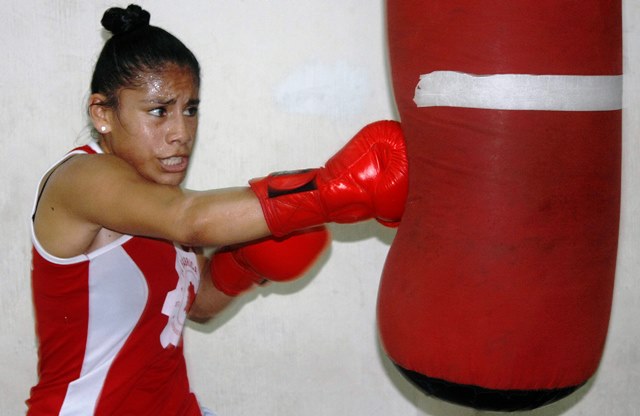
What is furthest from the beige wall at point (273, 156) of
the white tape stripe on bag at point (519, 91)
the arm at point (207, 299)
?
the white tape stripe on bag at point (519, 91)

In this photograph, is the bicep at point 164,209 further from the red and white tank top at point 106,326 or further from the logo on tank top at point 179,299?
the logo on tank top at point 179,299

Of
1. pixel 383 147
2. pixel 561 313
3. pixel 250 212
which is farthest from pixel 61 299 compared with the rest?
pixel 561 313

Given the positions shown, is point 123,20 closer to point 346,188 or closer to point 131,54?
point 131,54

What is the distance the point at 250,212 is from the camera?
135 cm

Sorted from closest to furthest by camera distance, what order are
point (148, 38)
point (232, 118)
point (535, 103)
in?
1. point (535, 103)
2. point (148, 38)
3. point (232, 118)

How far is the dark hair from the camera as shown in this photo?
1.50 meters

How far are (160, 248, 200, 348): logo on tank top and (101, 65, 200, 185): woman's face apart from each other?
0.77ft

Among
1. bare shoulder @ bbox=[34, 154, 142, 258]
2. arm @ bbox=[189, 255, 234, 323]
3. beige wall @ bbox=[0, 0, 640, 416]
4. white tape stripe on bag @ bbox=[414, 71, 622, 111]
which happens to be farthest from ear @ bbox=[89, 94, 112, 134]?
beige wall @ bbox=[0, 0, 640, 416]

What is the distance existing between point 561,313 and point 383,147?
408 millimetres

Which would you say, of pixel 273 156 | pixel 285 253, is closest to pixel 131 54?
pixel 285 253

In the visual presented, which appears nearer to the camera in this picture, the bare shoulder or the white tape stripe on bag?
the white tape stripe on bag

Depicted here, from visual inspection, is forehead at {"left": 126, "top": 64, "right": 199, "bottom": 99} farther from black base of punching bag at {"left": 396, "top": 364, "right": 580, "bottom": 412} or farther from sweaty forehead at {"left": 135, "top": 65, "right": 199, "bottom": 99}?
black base of punching bag at {"left": 396, "top": 364, "right": 580, "bottom": 412}

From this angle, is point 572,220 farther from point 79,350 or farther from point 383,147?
point 79,350

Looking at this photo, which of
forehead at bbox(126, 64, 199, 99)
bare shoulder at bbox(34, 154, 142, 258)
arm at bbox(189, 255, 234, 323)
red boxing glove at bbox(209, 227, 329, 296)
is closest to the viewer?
bare shoulder at bbox(34, 154, 142, 258)
